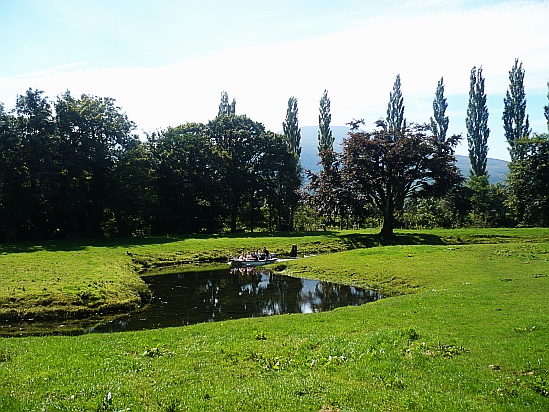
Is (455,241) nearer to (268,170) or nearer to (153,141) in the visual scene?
(268,170)

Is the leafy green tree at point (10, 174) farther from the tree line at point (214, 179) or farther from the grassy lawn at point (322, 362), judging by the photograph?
the grassy lawn at point (322, 362)

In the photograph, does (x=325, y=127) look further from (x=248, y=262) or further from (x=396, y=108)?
(x=248, y=262)

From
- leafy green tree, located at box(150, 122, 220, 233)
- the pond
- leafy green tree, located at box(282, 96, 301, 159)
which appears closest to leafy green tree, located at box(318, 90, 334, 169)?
leafy green tree, located at box(282, 96, 301, 159)

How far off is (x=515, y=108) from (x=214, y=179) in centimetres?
6625

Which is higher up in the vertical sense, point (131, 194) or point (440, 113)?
point (440, 113)

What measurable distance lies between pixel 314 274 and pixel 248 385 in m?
Answer: 25.5

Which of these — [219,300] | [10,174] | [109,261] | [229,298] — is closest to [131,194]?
[10,174]

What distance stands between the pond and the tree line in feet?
81.4

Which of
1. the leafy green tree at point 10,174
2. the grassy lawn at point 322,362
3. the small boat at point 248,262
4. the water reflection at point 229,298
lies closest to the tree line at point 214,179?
the leafy green tree at point 10,174

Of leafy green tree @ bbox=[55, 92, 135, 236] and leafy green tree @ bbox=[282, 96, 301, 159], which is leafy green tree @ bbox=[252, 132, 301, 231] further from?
leafy green tree @ bbox=[55, 92, 135, 236]

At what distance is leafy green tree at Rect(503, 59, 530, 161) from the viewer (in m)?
93.2

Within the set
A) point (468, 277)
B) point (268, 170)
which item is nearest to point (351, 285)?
point (468, 277)

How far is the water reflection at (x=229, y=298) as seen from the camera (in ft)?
71.9

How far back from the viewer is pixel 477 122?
96125 millimetres
